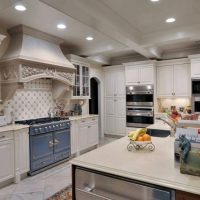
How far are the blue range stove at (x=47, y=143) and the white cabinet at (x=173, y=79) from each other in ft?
10.4

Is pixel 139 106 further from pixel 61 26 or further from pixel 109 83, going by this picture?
pixel 61 26

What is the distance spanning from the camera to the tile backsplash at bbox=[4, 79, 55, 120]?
4.14 m

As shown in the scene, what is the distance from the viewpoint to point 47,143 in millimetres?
4043

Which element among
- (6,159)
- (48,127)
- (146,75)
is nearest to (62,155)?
(48,127)

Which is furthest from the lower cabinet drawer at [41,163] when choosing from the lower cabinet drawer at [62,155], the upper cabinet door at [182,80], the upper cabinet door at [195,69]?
the upper cabinet door at [195,69]

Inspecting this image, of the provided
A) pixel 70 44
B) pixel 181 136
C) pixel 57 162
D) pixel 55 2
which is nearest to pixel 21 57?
pixel 55 2

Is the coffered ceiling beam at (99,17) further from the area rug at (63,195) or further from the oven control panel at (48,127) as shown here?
the area rug at (63,195)

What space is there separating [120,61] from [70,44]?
236 centimetres

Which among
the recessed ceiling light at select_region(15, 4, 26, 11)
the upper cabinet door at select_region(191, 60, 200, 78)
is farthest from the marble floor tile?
the upper cabinet door at select_region(191, 60, 200, 78)

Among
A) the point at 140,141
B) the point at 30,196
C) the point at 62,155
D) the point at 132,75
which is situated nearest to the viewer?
the point at 140,141

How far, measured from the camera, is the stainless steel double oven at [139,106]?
590cm

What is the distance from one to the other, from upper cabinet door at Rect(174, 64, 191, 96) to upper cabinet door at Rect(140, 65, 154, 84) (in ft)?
2.26

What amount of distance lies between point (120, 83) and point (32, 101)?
3.23 meters

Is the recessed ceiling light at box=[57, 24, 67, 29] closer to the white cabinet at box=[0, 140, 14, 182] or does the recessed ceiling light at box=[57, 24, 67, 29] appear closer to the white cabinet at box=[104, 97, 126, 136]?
the white cabinet at box=[0, 140, 14, 182]
